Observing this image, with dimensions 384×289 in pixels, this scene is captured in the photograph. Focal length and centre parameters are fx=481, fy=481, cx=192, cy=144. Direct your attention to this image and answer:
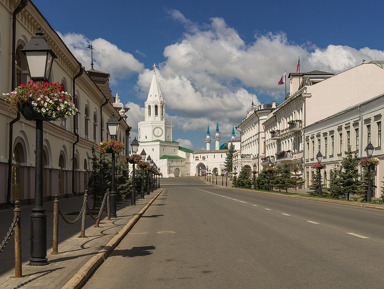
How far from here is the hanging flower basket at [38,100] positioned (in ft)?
25.4

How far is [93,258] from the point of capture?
26.5ft

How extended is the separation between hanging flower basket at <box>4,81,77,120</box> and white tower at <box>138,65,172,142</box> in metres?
172

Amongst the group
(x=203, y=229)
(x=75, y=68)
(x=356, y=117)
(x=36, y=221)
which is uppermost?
(x=75, y=68)

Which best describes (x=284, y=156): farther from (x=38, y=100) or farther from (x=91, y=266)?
(x=91, y=266)

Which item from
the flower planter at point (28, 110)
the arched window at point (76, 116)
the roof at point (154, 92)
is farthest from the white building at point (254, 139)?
the flower planter at point (28, 110)

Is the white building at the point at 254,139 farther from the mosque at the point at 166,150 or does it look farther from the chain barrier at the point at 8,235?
the mosque at the point at 166,150

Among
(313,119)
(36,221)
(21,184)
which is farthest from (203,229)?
(313,119)

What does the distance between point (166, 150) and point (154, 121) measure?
40.5 feet

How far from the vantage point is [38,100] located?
775 centimetres

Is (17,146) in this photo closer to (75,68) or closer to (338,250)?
(75,68)

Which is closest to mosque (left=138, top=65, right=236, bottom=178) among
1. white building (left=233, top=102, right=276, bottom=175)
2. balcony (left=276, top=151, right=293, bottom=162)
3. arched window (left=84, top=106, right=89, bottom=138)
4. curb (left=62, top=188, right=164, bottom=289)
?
white building (left=233, top=102, right=276, bottom=175)

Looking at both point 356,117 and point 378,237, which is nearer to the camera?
point 378,237

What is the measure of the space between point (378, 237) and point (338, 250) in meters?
2.76

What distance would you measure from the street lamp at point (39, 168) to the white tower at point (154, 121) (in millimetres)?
171895
